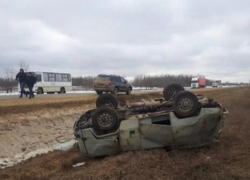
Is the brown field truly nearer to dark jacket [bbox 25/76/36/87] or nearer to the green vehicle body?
the green vehicle body

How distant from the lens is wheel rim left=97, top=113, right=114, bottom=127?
23.9ft

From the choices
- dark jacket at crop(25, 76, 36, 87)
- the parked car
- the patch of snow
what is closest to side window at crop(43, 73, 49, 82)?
the parked car

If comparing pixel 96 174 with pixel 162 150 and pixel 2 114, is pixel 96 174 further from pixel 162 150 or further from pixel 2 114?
pixel 2 114

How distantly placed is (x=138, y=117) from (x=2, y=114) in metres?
8.76

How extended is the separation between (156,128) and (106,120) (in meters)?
1.22

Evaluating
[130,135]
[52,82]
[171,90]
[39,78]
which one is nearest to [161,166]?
[130,135]

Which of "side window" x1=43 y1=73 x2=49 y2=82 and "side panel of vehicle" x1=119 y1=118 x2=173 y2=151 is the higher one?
"side window" x1=43 y1=73 x2=49 y2=82

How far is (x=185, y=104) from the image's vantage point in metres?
7.12

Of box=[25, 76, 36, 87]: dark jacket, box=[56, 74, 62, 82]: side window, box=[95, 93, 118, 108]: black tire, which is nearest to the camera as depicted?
box=[95, 93, 118, 108]: black tire

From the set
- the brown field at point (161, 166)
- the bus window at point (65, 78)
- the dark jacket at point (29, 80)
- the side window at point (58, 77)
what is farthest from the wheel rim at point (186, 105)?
the bus window at point (65, 78)

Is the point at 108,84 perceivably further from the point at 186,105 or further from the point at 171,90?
the point at 186,105

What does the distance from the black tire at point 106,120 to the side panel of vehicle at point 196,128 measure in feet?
4.43

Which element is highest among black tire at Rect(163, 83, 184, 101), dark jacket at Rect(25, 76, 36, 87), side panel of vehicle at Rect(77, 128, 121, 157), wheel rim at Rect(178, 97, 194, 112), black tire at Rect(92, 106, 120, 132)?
dark jacket at Rect(25, 76, 36, 87)

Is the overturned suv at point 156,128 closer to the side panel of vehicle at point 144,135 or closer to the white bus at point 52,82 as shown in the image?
the side panel of vehicle at point 144,135
